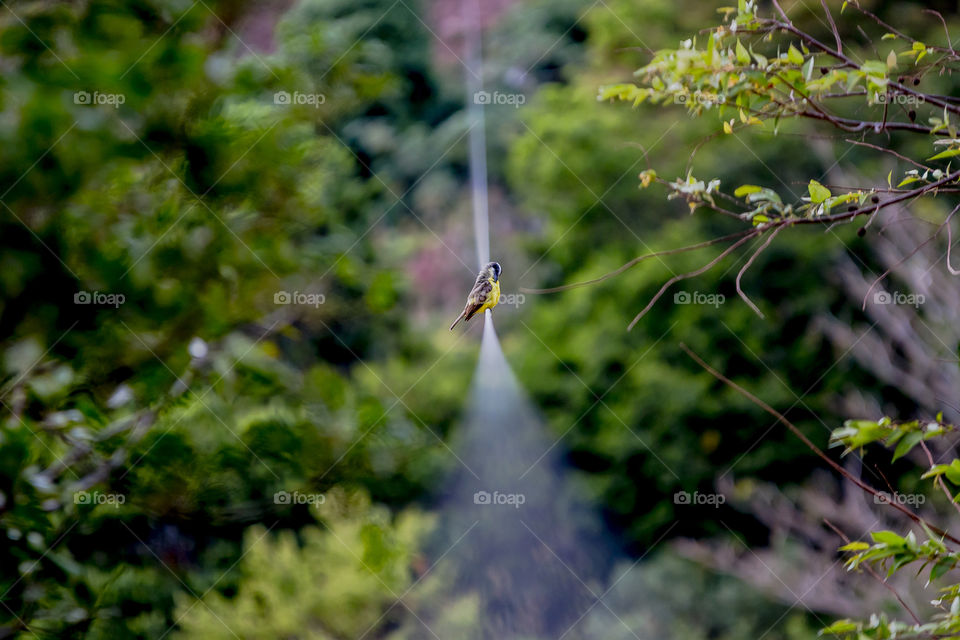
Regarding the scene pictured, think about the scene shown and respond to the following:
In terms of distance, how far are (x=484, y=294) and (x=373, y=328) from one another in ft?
18.4

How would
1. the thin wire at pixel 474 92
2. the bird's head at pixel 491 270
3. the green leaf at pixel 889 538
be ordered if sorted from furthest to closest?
the thin wire at pixel 474 92
the bird's head at pixel 491 270
the green leaf at pixel 889 538

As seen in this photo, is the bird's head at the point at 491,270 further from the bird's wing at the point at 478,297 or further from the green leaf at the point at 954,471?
the green leaf at the point at 954,471

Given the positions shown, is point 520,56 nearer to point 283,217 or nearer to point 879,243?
point 879,243

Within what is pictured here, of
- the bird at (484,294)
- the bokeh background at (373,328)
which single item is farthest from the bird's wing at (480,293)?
the bokeh background at (373,328)

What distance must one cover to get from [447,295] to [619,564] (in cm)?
327

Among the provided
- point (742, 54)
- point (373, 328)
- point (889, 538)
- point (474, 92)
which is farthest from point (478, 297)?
point (474, 92)

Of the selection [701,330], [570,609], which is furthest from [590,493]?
[701,330]

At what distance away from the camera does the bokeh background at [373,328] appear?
2.64ft

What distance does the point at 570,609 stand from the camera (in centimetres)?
636

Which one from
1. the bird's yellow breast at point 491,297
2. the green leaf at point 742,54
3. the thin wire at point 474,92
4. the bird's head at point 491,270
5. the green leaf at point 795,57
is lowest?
the thin wire at point 474,92

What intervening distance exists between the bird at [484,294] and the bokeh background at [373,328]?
5.1 inches

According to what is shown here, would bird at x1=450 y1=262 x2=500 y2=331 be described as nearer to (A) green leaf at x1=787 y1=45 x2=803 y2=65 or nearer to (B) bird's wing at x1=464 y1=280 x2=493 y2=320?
(B) bird's wing at x1=464 y1=280 x2=493 y2=320

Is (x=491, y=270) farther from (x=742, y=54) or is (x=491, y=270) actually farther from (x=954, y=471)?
(x=954, y=471)

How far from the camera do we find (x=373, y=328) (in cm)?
679
